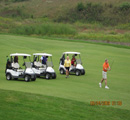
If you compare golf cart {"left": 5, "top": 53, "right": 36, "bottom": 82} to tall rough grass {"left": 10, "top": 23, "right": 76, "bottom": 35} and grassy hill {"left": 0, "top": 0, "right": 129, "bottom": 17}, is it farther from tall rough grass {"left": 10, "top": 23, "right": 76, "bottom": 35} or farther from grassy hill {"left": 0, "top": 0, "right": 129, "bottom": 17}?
grassy hill {"left": 0, "top": 0, "right": 129, "bottom": 17}

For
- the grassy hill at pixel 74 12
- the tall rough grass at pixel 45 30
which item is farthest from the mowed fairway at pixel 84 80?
the grassy hill at pixel 74 12

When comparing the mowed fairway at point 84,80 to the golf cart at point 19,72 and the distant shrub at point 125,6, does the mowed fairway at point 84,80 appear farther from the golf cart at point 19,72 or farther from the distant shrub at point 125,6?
the distant shrub at point 125,6

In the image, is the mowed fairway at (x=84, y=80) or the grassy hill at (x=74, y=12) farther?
the grassy hill at (x=74, y=12)

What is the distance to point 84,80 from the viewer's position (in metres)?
23.0

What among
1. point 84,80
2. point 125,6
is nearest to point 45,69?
point 84,80

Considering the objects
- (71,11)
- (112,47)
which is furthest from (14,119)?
(71,11)

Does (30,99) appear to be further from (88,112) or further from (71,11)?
(71,11)

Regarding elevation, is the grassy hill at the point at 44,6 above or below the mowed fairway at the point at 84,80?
above

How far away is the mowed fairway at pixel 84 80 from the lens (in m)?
15.6

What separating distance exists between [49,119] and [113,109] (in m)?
3.43

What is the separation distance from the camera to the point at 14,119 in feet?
36.7

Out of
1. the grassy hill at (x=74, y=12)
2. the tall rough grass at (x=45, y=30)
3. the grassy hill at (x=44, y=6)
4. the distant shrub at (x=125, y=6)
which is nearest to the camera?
the tall rough grass at (x=45, y=30)

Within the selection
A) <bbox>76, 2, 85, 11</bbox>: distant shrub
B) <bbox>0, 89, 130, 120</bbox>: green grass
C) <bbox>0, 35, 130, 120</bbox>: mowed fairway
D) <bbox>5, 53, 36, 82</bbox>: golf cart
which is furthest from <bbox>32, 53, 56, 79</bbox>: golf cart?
<bbox>76, 2, 85, 11</bbox>: distant shrub

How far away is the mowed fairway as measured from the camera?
615 inches
